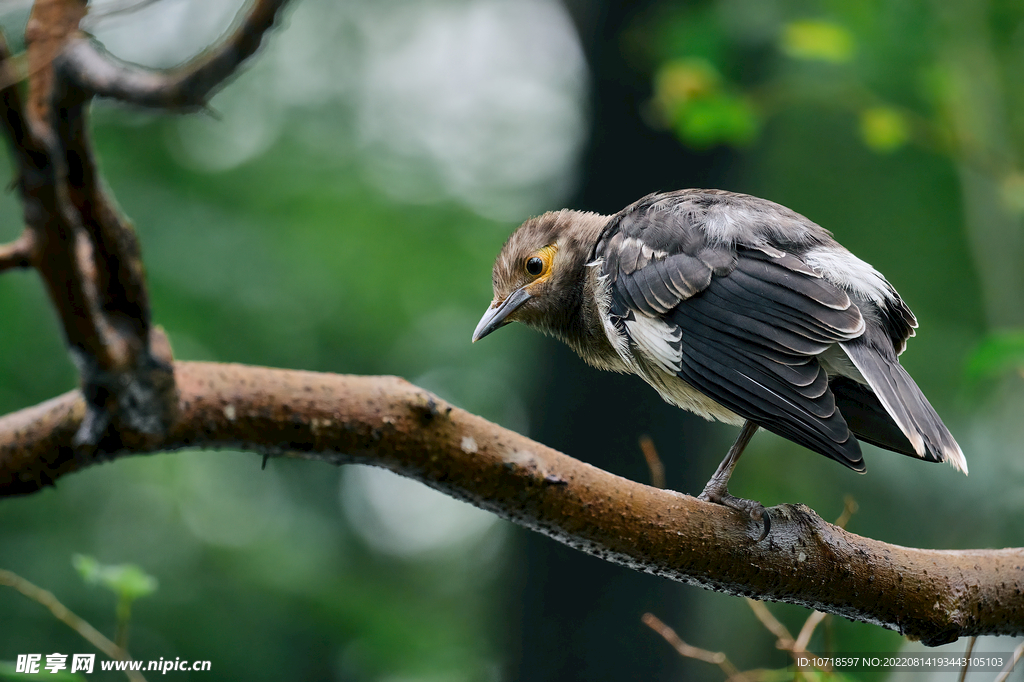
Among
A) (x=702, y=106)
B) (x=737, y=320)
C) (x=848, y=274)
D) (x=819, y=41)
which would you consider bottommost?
(x=737, y=320)

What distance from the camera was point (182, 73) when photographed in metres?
1.19

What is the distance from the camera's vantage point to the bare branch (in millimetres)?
1184

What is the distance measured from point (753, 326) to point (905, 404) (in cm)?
57

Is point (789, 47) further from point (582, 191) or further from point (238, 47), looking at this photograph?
point (238, 47)

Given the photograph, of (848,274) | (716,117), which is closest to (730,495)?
(848,274)

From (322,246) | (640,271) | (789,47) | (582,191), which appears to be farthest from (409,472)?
(322,246)

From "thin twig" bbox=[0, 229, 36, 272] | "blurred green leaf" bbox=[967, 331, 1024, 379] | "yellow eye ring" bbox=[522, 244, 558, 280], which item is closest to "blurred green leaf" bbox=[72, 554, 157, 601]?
"thin twig" bbox=[0, 229, 36, 272]

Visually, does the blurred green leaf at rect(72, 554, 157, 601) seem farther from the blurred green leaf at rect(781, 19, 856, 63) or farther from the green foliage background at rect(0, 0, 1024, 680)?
the blurred green leaf at rect(781, 19, 856, 63)

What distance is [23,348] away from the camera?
7.41m

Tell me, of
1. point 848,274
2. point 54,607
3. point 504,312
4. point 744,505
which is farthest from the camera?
point 504,312

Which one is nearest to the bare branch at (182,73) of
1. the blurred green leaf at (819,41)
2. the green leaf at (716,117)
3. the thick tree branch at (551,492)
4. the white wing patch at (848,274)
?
the thick tree branch at (551,492)

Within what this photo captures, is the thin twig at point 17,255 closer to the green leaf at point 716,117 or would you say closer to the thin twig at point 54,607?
the thin twig at point 54,607

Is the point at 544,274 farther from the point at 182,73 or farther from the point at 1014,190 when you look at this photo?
the point at 182,73

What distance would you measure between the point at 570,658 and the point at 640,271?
3788 millimetres
